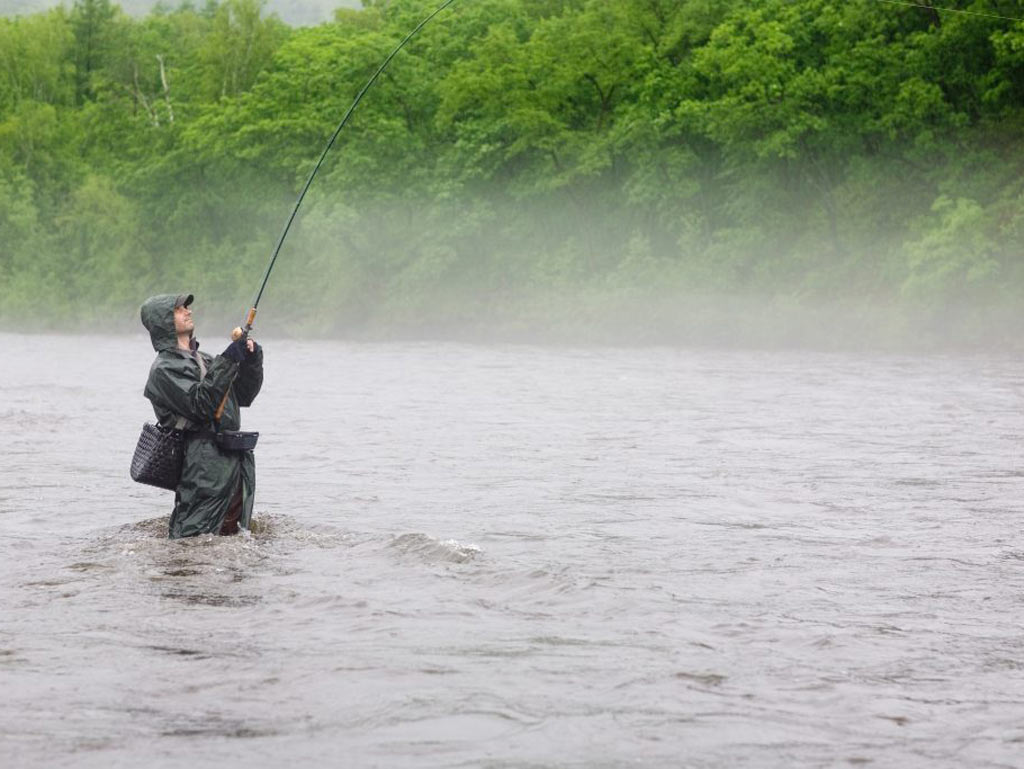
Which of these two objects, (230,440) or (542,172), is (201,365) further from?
(542,172)

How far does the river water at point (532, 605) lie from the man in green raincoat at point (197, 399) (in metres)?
0.24

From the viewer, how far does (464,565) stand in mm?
9609

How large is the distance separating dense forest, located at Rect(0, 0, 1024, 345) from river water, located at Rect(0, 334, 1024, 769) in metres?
23.5

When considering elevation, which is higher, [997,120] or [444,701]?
[997,120]

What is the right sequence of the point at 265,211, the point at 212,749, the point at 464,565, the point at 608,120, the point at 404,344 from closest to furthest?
the point at 212,749 < the point at 464,565 < the point at 404,344 < the point at 608,120 < the point at 265,211

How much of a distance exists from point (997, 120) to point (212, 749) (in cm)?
4013

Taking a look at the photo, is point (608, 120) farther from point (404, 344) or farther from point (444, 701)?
point (444, 701)

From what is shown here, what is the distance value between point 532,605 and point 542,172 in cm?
4532

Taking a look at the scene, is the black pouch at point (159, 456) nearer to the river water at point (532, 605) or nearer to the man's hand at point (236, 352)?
the river water at point (532, 605)

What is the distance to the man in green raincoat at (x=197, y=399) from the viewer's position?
29.3 ft

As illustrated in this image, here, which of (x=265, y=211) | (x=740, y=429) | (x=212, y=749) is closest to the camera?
(x=212, y=749)

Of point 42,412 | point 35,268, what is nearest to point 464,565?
point 42,412

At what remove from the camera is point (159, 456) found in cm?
919

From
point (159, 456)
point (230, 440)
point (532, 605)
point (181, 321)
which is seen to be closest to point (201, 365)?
point (181, 321)
